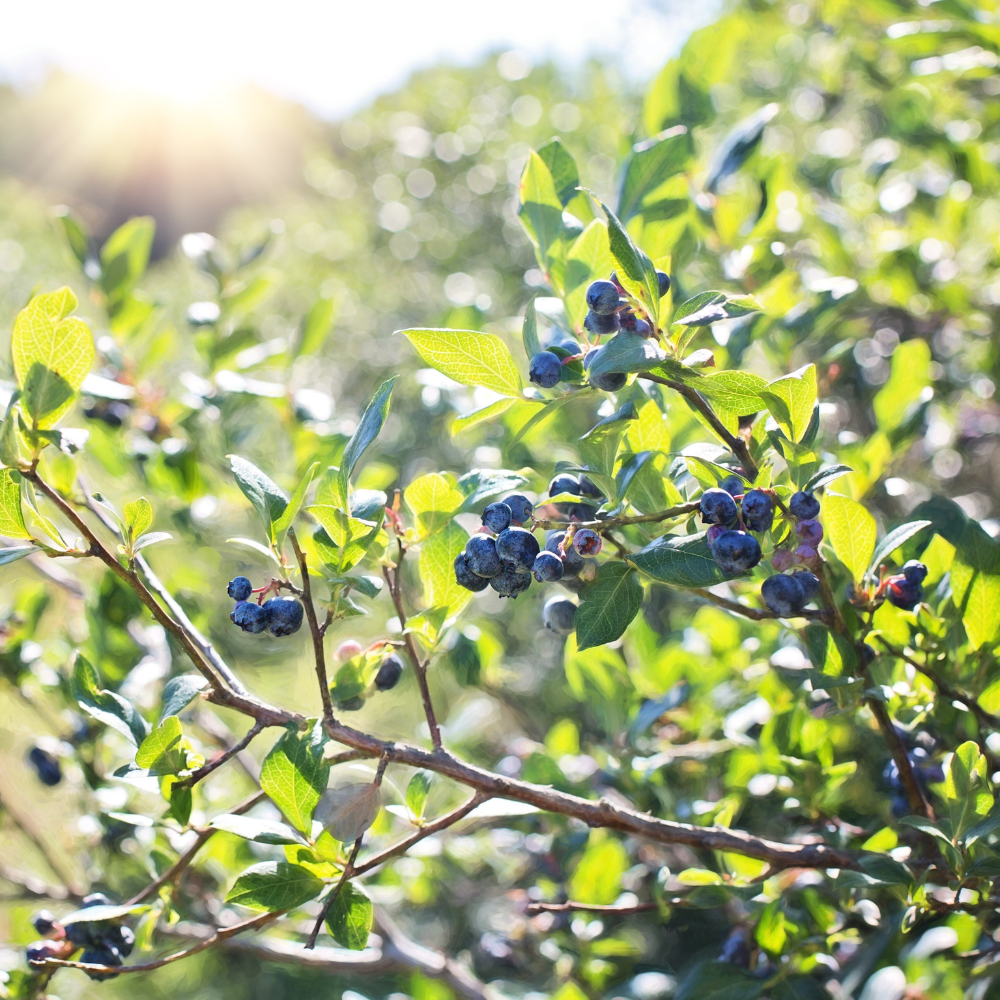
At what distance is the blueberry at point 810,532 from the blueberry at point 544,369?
241 millimetres

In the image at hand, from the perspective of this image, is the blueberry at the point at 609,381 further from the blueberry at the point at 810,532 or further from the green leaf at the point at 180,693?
the green leaf at the point at 180,693

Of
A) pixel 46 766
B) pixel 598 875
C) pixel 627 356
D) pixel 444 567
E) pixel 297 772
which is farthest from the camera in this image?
pixel 46 766

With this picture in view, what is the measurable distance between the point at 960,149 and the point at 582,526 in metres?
1.26

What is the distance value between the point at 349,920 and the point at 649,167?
2.64 feet

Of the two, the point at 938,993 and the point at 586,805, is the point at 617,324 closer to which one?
the point at 586,805

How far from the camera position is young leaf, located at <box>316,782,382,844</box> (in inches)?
29.0

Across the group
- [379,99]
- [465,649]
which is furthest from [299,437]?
[379,99]

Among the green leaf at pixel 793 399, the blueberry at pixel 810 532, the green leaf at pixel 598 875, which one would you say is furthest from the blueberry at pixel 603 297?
the green leaf at pixel 598 875

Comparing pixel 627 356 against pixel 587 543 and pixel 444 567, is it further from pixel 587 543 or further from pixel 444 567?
pixel 444 567

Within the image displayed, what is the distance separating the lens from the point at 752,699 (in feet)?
3.86

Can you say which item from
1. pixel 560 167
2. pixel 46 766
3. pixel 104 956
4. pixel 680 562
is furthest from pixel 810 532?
pixel 46 766

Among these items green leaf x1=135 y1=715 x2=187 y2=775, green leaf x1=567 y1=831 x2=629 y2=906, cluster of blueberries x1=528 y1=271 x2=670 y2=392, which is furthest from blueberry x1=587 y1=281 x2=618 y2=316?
green leaf x1=567 y1=831 x2=629 y2=906

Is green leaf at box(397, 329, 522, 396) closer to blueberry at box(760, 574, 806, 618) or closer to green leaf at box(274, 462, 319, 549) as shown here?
green leaf at box(274, 462, 319, 549)

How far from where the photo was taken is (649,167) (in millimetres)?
936
